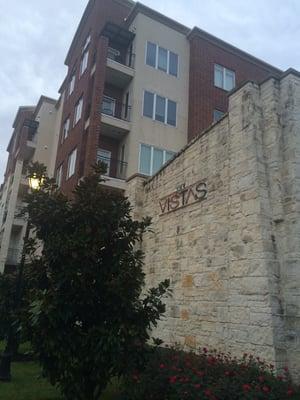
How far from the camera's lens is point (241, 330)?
804 cm

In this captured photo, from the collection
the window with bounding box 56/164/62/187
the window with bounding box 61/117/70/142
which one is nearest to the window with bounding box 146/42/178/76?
the window with bounding box 61/117/70/142

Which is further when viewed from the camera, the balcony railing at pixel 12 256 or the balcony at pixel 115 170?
the balcony railing at pixel 12 256

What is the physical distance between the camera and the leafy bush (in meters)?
6.18

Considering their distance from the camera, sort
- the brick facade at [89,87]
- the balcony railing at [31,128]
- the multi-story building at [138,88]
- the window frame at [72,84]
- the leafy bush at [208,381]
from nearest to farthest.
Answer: the leafy bush at [208,381] < the brick facade at [89,87] < the multi-story building at [138,88] < the window frame at [72,84] < the balcony railing at [31,128]

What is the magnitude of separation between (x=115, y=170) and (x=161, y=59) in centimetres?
746

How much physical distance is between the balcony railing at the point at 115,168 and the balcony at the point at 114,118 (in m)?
1.39

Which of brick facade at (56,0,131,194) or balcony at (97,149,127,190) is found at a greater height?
brick facade at (56,0,131,194)

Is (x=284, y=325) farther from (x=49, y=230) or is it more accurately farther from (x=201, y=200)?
(x=49, y=230)

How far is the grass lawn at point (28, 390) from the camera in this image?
767 cm

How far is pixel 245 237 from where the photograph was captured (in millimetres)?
8422

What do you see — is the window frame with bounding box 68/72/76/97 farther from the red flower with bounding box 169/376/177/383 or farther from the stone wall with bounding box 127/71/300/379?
the red flower with bounding box 169/376/177/383

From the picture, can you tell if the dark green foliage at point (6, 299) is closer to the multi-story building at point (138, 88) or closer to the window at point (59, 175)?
the multi-story building at point (138, 88)

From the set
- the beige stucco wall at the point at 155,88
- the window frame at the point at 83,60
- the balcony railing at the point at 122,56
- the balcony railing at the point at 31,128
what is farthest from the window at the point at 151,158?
the balcony railing at the point at 31,128

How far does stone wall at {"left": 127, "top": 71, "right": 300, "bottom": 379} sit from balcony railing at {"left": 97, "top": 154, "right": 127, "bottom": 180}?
8.12 metres
